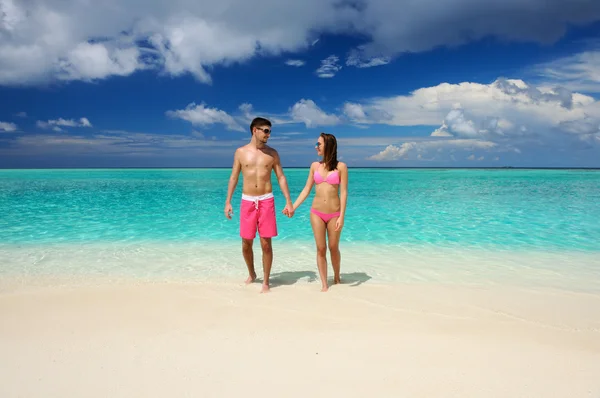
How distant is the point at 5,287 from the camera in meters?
5.14

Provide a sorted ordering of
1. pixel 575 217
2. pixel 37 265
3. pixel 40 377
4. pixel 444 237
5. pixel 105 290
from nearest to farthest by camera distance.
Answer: pixel 40 377
pixel 105 290
pixel 37 265
pixel 444 237
pixel 575 217

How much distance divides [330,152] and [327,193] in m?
0.53

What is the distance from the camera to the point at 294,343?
126 inches

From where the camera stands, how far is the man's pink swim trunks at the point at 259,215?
4.78m

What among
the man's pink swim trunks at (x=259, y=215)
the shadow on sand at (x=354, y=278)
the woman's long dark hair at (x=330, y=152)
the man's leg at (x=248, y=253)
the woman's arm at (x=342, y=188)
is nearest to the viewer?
the woman's long dark hair at (x=330, y=152)

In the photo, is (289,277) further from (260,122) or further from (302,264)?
(260,122)

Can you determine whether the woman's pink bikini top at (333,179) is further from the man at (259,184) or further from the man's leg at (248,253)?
the man's leg at (248,253)

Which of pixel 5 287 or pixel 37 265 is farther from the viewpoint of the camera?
pixel 37 265

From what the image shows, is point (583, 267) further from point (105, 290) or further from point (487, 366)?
point (105, 290)

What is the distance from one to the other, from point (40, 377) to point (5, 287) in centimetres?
334

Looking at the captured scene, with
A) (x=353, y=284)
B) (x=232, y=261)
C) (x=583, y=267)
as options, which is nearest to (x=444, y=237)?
(x=583, y=267)

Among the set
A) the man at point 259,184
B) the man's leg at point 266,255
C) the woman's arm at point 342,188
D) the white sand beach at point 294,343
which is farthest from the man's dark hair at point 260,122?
the white sand beach at point 294,343

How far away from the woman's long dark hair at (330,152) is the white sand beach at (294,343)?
167cm

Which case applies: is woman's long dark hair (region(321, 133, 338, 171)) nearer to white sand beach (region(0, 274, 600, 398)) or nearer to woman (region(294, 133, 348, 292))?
woman (region(294, 133, 348, 292))
